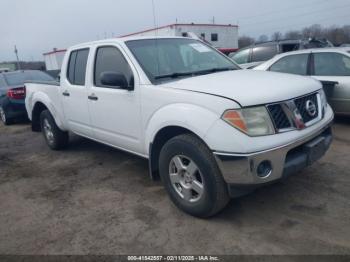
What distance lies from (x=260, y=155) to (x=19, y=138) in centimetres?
662

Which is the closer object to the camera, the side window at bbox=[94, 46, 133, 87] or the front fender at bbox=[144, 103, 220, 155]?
the front fender at bbox=[144, 103, 220, 155]

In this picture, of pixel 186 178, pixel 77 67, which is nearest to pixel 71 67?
pixel 77 67

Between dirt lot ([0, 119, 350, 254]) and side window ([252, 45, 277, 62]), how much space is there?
5.27m

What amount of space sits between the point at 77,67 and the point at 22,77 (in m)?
5.70

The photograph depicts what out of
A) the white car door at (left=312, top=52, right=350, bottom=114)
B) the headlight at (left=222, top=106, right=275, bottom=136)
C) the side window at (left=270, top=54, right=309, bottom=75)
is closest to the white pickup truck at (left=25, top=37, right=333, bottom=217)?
the headlight at (left=222, top=106, right=275, bottom=136)

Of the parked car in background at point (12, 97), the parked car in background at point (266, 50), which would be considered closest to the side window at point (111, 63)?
the parked car in background at point (12, 97)

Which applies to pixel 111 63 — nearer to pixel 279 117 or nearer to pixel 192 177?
pixel 192 177

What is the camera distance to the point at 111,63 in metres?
4.11

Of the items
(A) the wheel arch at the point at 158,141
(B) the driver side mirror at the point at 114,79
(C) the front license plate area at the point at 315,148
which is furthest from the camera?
(B) the driver side mirror at the point at 114,79

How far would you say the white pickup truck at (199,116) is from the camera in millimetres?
2752

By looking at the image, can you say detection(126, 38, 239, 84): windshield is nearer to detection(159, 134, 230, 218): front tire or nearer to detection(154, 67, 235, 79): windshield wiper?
detection(154, 67, 235, 79): windshield wiper

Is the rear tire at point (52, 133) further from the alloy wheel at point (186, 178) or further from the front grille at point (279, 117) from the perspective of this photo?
the front grille at point (279, 117)

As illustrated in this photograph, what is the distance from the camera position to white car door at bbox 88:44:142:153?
3.67 metres

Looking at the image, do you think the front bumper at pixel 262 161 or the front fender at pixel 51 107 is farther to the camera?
the front fender at pixel 51 107
